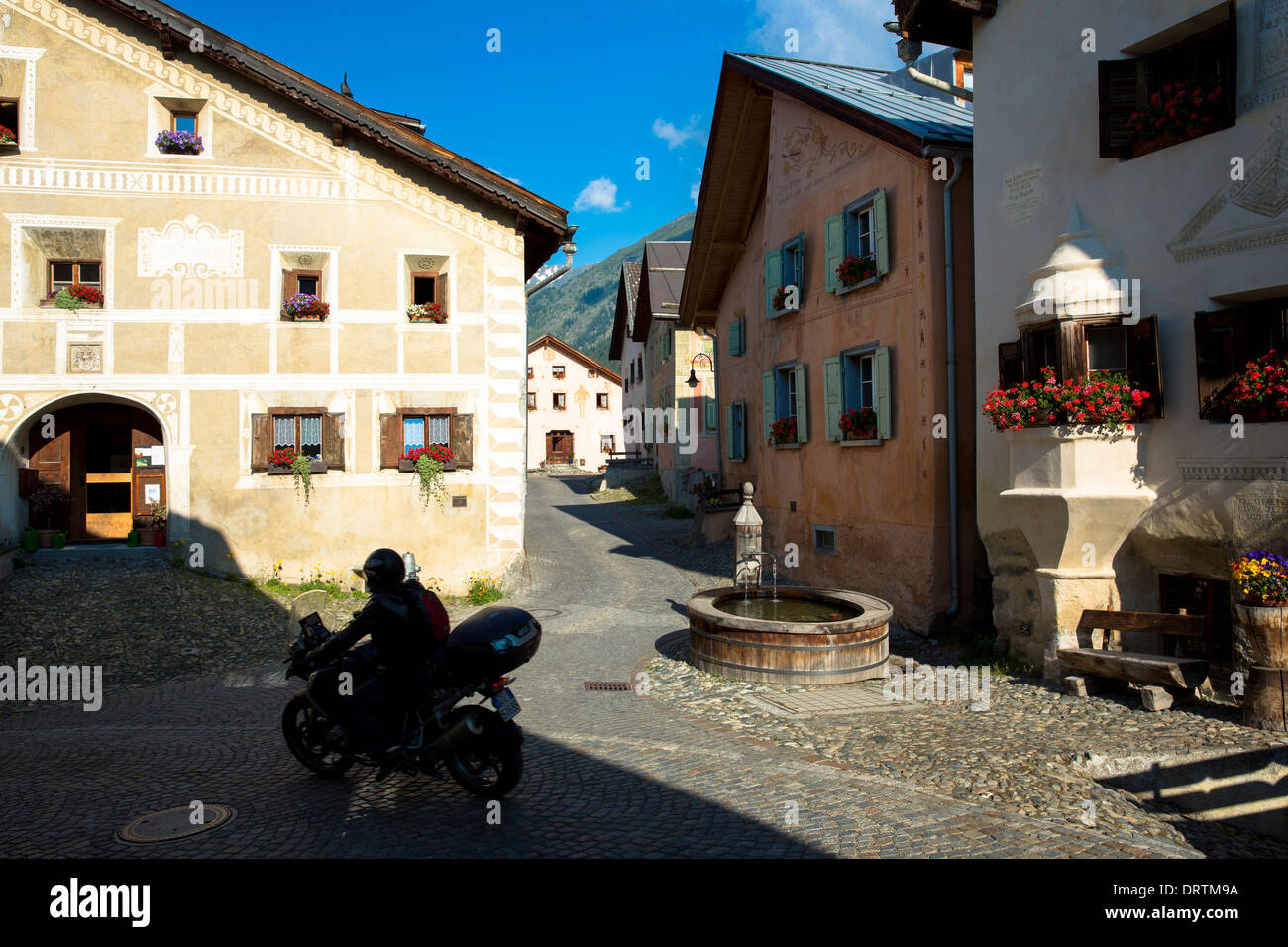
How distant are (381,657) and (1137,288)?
8.15m

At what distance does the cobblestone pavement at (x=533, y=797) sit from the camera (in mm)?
5230

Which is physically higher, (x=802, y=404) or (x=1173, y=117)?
(x=1173, y=117)

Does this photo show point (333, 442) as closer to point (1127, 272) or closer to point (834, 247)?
point (834, 247)

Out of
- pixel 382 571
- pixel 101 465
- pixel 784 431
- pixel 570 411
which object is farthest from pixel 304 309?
pixel 570 411

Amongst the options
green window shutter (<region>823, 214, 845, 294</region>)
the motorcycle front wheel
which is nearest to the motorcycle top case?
the motorcycle front wheel

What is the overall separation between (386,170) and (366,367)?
3.50 m

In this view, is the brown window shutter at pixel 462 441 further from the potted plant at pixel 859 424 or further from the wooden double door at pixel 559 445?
the wooden double door at pixel 559 445

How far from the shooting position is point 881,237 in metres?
13.1

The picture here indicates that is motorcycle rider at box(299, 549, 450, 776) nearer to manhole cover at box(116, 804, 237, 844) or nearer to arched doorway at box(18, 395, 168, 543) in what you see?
manhole cover at box(116, 804, 237, 844)

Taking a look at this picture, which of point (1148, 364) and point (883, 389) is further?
point (883, 389)

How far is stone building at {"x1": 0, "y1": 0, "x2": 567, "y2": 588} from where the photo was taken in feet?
46.4

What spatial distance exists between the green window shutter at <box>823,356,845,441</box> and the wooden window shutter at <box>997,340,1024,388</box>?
12.9ft
